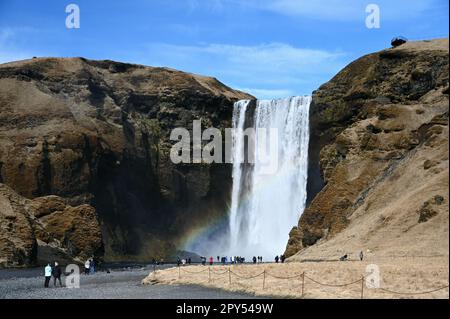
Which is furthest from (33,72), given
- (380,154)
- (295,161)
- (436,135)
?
(436,135)

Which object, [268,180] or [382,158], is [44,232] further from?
[382,158]

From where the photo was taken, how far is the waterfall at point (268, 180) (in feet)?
313

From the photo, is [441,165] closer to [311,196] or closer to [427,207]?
[427,207]

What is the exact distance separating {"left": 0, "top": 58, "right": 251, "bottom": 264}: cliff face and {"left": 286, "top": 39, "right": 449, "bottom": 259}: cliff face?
31887 mm

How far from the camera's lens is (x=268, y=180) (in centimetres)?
10256

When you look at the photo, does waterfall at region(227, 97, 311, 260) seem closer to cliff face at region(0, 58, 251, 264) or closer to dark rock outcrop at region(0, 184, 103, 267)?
cliff face at region(0, 58, 251, 264)

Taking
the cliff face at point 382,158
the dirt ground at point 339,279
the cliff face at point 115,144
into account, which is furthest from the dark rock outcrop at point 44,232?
the cliff face at point 382,158

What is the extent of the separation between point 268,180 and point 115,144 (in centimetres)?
2949

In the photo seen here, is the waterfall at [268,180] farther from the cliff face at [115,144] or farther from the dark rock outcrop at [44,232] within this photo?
the dark rock outcrop at [44,232]

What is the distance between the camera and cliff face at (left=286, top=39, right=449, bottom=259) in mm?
52531

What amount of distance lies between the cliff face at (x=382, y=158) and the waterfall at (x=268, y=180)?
276cm

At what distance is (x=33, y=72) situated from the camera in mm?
117875

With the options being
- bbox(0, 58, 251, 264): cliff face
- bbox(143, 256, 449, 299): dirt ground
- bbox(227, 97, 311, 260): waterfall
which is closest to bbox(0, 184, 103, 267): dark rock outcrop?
bbox(0, 58, 251, 264): cliff face
